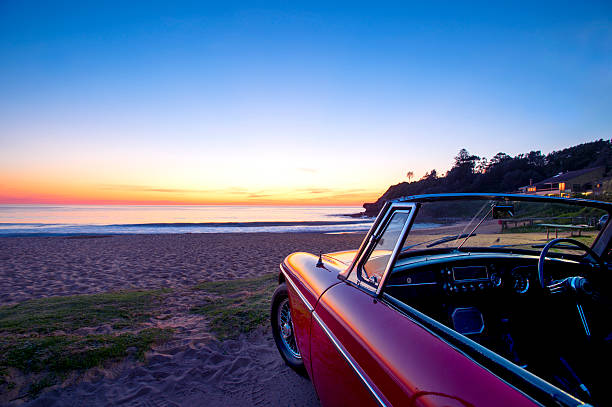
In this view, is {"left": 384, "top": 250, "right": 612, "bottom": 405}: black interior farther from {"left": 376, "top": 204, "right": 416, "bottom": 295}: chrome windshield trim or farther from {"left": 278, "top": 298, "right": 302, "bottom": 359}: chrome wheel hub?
{"left": 278, "top": 298, "right": 302, "bottom": 359}: chrome wheel hub

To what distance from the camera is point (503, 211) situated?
1.91m

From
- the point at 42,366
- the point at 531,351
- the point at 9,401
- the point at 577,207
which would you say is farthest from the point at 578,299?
the point at 42,366

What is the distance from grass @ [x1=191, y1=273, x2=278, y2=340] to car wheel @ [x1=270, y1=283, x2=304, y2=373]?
31.3 inches

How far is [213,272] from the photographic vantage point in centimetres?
807

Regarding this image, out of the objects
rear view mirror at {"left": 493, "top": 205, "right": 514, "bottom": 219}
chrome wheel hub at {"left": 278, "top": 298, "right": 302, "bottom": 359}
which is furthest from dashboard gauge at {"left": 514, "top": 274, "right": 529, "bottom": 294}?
chrome wheel hub at {"left": 278, "top": 298, "right": 302, "bottom": 359}

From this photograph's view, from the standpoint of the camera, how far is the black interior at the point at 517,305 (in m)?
1.76

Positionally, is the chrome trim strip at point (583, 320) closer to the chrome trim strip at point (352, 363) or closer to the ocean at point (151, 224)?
the chrome trim strip at point (352, 363)

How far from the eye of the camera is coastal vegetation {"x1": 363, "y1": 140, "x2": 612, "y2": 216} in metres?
53.0

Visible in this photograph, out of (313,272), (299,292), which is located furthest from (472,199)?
(299,292)

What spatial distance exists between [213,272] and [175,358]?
507cm

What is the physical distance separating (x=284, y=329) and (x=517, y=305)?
6.63ft

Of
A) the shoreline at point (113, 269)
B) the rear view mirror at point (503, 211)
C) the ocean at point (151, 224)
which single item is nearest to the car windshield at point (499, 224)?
the rear view mirror at point (503, 211)

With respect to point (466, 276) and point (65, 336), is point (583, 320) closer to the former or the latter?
point (466, 276)

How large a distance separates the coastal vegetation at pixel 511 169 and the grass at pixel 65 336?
123 ft
